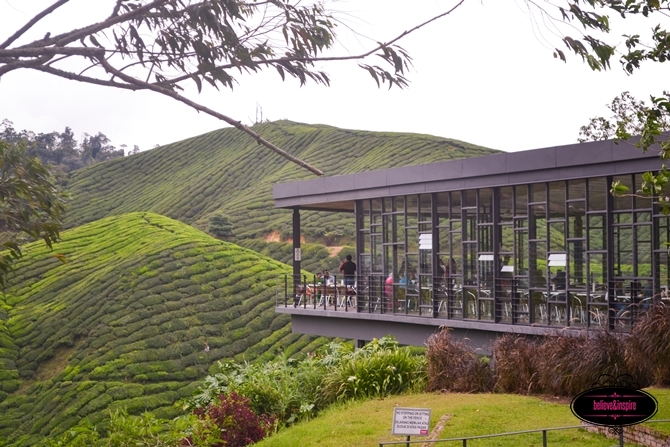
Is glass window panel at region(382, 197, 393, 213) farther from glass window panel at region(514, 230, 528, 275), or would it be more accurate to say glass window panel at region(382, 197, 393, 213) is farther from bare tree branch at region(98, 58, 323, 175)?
bare tree branch at region(98, 58, 323, 175)

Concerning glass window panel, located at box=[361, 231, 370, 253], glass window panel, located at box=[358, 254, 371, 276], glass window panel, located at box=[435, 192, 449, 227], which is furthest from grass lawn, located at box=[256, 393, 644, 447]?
glass window panel, located at box=[361, 231, 370, 253]

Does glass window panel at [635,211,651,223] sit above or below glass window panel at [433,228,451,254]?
above

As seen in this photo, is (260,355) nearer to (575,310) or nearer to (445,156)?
(575,310)

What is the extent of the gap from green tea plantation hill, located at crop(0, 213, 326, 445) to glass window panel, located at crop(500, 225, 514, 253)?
43.7 feet

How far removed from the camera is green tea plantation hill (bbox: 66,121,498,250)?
66.2m

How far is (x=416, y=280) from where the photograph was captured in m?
21.2

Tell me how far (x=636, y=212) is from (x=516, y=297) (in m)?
3.42

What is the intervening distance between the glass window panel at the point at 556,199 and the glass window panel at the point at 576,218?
52 cm

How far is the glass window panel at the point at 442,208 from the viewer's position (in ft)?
67.6

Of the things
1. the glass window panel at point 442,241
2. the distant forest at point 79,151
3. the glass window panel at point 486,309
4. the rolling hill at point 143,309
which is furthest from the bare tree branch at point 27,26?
the distant forest at point 79,151

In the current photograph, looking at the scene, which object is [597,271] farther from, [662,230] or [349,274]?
[349,274]

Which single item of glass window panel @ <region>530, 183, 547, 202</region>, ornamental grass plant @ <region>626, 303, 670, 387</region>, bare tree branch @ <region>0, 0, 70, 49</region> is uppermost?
bare tree branch @ <region>0, 0, 70, 49</region>

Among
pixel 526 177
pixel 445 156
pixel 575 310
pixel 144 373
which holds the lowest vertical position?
pixel 144 373

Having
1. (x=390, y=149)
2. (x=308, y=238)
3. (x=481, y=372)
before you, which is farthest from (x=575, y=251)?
(x=390, y=149)
